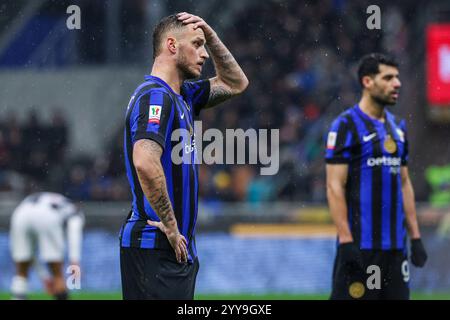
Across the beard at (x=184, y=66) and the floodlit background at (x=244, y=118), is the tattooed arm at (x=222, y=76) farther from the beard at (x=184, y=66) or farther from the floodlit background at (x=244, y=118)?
the floodlit background at (x=244, y=118)

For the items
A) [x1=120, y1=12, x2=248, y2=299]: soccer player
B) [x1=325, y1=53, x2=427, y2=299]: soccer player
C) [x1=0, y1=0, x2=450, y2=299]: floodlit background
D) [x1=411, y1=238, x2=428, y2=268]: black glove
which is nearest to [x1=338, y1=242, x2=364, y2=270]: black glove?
[x1=325, y1=53, x2=427, y2=299]: soccer player

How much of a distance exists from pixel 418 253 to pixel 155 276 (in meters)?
2.56

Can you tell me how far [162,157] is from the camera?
17.4 ft

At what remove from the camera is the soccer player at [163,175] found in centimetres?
517

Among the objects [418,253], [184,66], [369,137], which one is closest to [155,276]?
[184,66]

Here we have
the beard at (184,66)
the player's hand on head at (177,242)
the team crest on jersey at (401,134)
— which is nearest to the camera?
the player's hand on head at (177,242)

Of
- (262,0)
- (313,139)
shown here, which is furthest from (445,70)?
(262,0)

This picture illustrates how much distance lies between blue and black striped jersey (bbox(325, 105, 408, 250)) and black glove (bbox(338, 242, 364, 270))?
0.39ft

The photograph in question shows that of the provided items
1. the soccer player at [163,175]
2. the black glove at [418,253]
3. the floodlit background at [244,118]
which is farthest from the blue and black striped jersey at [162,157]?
the floodlit background at [244,118]

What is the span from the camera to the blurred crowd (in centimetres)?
1473

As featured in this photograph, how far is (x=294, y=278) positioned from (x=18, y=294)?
3765mm

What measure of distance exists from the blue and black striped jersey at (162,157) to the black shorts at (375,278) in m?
1.81

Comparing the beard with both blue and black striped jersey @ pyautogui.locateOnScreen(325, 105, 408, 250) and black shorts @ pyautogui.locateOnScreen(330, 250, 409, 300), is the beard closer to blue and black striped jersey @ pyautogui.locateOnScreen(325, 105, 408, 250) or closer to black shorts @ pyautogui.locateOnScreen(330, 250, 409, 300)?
blue and black striped jersey @ pyautogui.locateOnScreen(325, 105, 408, 250)
